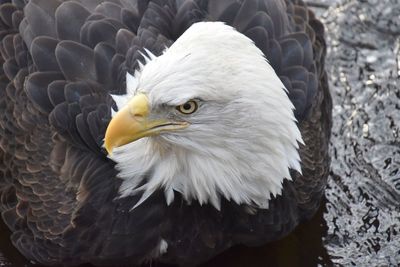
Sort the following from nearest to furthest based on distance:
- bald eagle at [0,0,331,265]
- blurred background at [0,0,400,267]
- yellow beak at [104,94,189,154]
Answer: yellow beak at [104,94,189,154] < bald eagle at [0,0,331,265] < blurred background at [0,0,400,267]

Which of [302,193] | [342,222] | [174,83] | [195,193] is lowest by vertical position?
[342,222]

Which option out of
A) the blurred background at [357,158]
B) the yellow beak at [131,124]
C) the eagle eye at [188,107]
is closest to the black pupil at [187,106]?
the eagle eye at [188,107]

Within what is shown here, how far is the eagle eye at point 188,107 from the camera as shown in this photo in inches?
242

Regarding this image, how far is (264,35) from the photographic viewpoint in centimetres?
717

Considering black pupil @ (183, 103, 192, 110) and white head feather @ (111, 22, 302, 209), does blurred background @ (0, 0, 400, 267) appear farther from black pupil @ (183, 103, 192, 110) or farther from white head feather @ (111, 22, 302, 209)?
black pupil @ (183, 103, 192, 110)

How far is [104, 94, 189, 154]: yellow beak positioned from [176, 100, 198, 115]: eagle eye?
0.34ft

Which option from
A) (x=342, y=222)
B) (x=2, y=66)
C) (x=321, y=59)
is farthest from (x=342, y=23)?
(x=2, y=66)

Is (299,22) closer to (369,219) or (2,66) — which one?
(369,219)

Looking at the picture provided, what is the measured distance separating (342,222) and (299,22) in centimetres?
149

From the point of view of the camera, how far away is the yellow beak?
A: 605 centimetres

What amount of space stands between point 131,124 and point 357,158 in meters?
2.86

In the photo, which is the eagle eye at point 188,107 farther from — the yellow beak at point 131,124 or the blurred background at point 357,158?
the blurred background at point 357,158

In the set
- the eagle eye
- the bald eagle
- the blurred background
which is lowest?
the blurred background

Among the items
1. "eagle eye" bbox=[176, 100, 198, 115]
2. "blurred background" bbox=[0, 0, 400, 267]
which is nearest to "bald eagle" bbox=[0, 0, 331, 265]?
"eagle eye" bbox=[176, 100, 198, 115]
